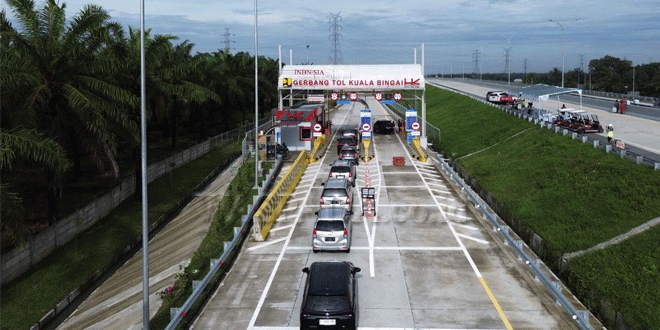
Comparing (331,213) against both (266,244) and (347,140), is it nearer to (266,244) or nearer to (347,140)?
(266,244)

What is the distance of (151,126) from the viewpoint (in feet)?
227

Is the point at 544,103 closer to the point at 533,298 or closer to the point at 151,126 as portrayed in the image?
the point at 151,126

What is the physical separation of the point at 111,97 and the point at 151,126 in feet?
128

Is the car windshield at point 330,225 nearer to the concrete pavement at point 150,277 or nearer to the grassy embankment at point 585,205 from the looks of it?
the concrete pavement at point 150,277

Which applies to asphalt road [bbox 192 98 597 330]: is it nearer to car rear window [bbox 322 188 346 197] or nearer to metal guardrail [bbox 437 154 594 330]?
metal guardrail [bbox 437 154 594 330]

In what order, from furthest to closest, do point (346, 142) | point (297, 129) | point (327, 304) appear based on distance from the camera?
point (297, 129)
point (346, 142)
point (327, 304)

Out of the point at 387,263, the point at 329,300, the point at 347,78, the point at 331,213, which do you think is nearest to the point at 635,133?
the point at 347,78

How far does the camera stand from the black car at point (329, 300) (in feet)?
52.1

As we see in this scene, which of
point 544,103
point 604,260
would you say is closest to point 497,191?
point 604,260

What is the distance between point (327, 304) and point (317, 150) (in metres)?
36.7

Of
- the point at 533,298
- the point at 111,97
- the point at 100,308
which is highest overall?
the point at 111,97

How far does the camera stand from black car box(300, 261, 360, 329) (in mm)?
15867

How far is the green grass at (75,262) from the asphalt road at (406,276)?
293 inches

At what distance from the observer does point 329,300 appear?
16.3 metres
